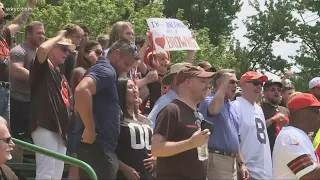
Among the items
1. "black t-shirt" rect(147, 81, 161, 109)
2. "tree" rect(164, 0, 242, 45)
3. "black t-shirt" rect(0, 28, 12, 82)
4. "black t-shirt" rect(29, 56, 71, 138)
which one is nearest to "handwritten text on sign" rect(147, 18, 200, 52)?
"black t-shirt" rect(147, 81, 161, 109)

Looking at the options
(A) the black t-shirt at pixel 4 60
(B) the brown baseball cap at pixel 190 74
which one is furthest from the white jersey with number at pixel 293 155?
(A) the black t-shirt at pixel 4 60

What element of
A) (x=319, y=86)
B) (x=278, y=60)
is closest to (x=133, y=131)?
(x=319, y=86)

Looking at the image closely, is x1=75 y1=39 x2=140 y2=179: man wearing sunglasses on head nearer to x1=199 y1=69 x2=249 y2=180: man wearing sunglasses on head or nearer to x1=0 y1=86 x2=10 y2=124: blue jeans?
x1=0 y1=86 x2=10 y2=124: blue jeans

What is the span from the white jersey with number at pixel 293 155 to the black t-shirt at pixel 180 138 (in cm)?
94

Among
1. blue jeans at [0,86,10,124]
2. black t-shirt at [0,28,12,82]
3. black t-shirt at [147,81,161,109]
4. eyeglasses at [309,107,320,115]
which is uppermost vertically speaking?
black t-shirt at [0,28,12,82]

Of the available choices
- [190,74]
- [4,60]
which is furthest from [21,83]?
[190,74]

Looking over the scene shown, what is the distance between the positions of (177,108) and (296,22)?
114 ft

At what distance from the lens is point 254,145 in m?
8.66

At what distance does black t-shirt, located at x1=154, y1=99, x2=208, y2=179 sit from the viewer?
6.37 metres

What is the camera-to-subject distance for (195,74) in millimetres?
6668

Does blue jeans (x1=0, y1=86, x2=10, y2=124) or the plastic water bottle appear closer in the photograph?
the plastic water bottle

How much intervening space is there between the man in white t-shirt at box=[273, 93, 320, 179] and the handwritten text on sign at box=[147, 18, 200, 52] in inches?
124

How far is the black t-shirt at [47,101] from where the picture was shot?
7613 mm

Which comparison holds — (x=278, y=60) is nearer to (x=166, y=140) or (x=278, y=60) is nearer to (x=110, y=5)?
(x=110, y=5)
